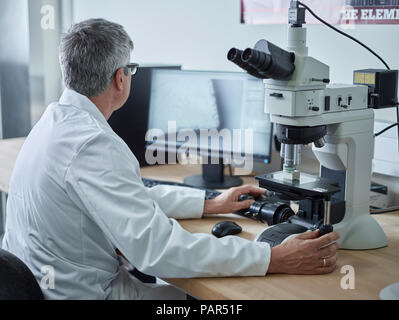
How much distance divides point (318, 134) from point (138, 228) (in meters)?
0.53

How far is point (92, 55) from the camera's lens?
4.50 feet

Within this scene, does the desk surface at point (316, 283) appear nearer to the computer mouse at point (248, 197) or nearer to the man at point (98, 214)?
→ the man at point (98, 214)

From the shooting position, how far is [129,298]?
145cm

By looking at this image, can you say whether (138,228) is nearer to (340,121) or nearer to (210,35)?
(340,121)

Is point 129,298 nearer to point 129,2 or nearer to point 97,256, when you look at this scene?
point 97,256

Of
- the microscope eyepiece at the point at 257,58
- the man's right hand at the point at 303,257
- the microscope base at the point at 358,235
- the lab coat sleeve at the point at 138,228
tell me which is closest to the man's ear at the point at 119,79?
the lab coat sleeve at the point at 138,228

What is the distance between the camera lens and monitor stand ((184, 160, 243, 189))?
6.86 ft

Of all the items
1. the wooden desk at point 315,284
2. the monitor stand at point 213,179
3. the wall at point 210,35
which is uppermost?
the wall at point 210,35

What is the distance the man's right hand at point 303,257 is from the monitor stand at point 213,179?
797 millimetres

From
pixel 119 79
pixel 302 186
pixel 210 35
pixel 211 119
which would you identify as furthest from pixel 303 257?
pixel 210 35

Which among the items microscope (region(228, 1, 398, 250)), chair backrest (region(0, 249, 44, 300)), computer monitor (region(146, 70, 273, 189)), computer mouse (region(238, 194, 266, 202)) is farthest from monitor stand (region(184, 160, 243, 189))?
chair backrest (region(0, 249, 44, 300))

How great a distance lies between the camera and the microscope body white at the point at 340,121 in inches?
52.6

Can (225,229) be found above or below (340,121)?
below

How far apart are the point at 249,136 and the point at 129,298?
833 millimetres
